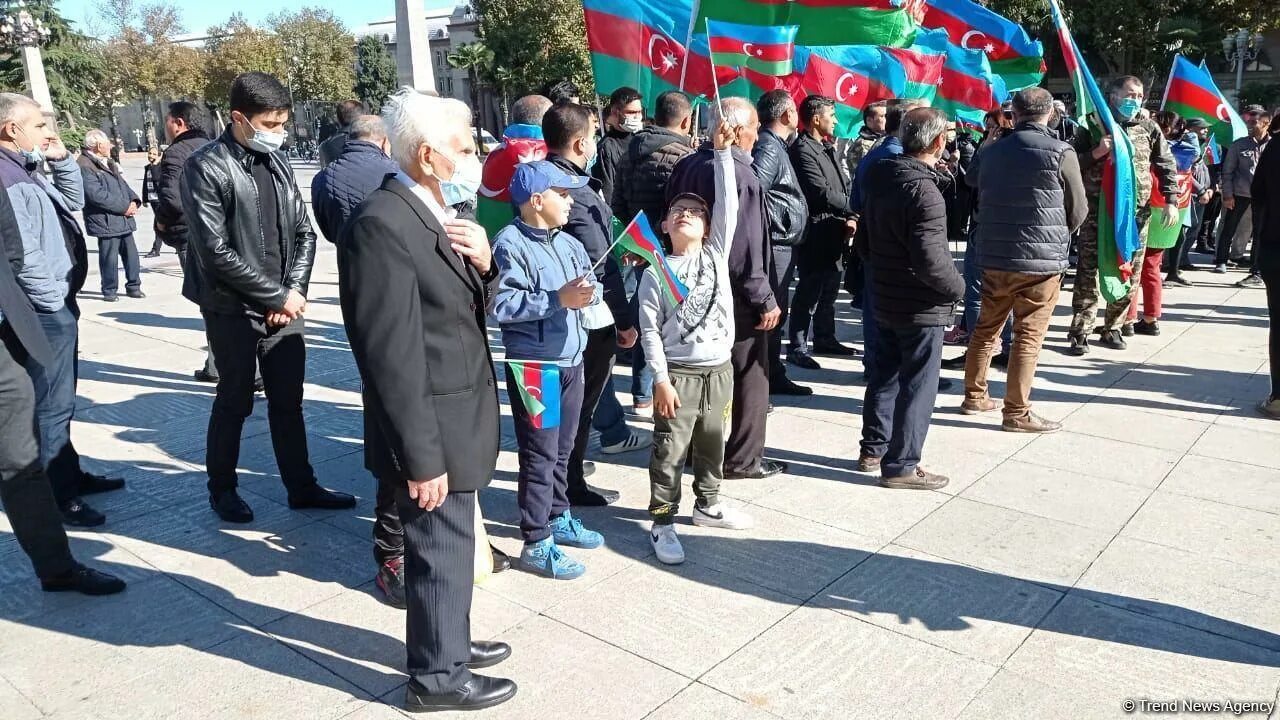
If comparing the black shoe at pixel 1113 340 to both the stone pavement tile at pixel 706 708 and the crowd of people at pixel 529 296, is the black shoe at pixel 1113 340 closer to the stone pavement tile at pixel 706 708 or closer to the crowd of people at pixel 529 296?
the crowd of people at pixel 529 296

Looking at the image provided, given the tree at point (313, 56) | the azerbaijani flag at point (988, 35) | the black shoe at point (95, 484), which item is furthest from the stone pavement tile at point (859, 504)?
the tree at point (313, 56)

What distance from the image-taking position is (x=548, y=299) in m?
3.66

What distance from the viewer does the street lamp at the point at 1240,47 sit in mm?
31359

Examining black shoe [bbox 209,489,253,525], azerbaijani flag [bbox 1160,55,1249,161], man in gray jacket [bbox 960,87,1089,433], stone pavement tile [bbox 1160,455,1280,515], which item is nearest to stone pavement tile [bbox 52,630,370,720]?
black shoe [bbox 209,489,253,525]

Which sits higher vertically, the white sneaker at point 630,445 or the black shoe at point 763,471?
the white sneaker at point 630,445

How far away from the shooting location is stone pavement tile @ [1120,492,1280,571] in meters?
4.17

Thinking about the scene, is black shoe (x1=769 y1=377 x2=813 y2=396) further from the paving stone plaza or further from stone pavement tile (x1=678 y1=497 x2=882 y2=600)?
stone pavement tile (x1=678 y1=497 x2=882 y2=600)

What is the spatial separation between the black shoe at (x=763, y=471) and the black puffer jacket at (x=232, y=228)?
246cm

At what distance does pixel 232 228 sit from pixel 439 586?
7.65ft

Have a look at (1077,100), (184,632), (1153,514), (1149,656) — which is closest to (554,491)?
(184,632)

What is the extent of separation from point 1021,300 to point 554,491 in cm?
332

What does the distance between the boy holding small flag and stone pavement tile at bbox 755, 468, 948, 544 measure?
27.8 inches

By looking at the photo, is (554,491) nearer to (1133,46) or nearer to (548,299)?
(548,299)

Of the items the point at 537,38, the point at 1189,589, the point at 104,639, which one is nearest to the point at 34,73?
the point at 104,639
